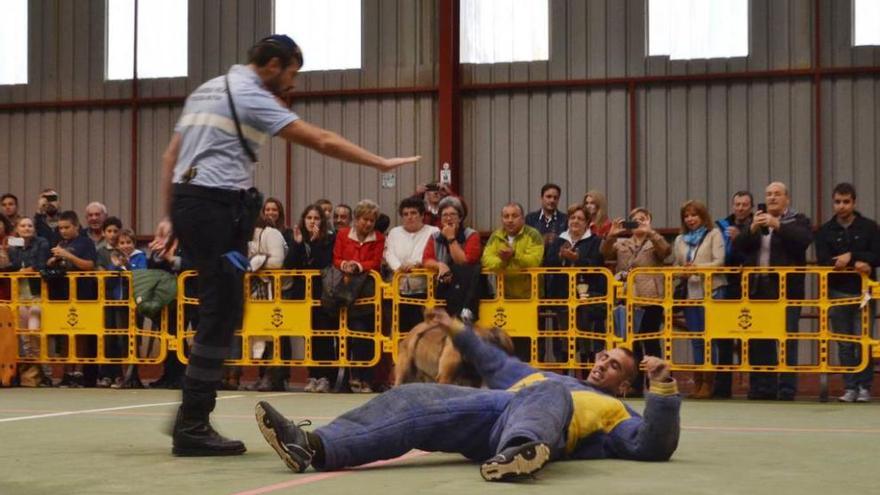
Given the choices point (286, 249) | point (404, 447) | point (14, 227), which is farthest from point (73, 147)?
point (404, 447)

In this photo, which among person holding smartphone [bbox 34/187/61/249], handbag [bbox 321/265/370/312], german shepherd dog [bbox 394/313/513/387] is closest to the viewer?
german shepherd dog [bbox 394/313/513/387]

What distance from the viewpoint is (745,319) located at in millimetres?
11945

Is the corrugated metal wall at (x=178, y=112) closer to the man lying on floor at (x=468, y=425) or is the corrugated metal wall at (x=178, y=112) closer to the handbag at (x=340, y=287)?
the handbag at (x=340, y=287)

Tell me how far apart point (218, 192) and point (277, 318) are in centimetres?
711

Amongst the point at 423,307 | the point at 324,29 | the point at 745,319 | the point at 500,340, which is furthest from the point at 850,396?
the point at 324,29

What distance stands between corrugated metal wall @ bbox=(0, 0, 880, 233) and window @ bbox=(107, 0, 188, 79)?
0.54 feet

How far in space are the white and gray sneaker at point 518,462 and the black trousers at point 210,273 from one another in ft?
5.88

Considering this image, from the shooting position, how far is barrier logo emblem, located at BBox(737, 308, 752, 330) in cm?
1193

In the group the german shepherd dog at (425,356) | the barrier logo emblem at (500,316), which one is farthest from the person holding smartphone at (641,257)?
→ the german shepherd dog at (425,356)

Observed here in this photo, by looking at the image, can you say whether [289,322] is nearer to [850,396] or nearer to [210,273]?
[850,396]

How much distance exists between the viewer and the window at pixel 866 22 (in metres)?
17.4

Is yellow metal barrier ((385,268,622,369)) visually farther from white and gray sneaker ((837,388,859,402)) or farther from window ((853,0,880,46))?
window ((853,0,880,46))

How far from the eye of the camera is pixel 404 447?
557 cm

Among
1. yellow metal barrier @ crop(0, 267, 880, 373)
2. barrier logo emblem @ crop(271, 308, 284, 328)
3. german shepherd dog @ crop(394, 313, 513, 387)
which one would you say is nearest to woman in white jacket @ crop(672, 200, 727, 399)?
yellow metal barrier @ crop(0, 267, 880, 373)
